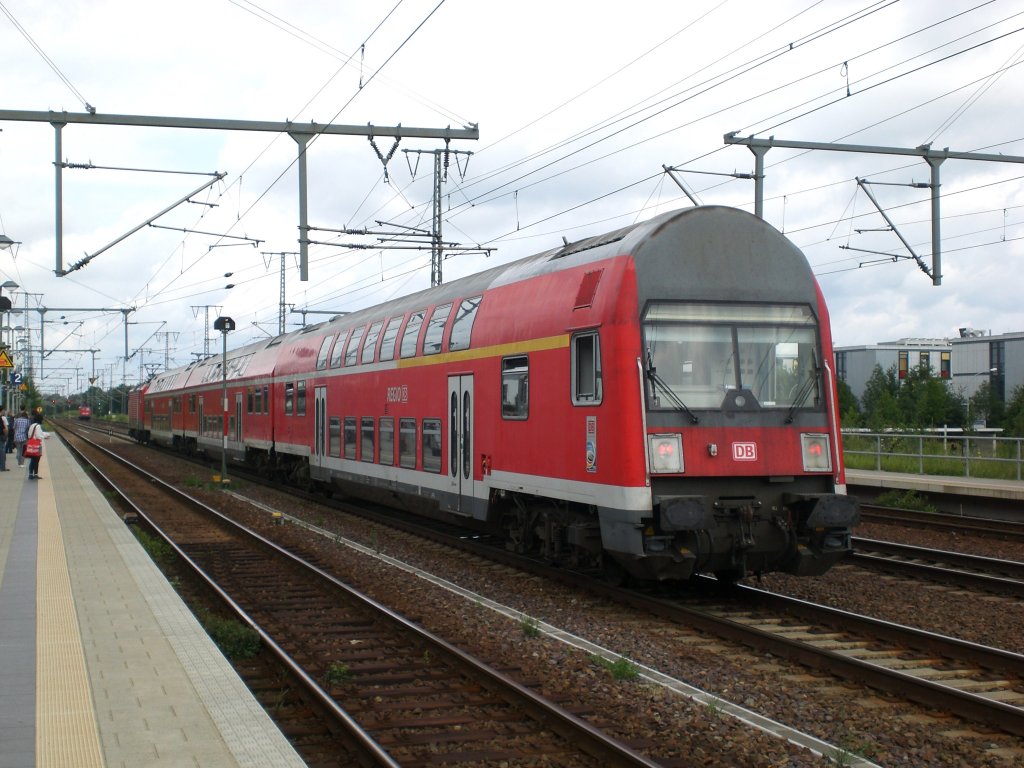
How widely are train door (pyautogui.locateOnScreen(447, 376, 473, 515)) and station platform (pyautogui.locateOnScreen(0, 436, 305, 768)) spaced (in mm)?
3745

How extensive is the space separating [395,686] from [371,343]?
1057 centimetres

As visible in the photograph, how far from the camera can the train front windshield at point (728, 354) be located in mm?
9688

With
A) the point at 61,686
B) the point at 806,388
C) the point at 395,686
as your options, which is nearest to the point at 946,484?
the point at 806,388

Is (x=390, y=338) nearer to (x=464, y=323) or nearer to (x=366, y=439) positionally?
(x=366, y=439)

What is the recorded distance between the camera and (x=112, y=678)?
22.6ft

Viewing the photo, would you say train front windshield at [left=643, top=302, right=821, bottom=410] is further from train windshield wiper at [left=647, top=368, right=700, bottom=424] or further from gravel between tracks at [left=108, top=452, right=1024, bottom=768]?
gravel between tracks at [left=108, top=452, right=1024, bottom=768]

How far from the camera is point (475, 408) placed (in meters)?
12.8

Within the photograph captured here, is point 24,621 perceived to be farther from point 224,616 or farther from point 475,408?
point 475,408

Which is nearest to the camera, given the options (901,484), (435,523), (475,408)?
(475,408)

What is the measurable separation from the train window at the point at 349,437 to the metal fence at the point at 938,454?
1206cm

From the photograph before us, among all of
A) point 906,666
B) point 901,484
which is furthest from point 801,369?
point 901,484

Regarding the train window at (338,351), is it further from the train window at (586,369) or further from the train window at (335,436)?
the train window at (586,369)

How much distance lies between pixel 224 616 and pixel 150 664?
2.85m

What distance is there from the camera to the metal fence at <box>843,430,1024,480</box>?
70.8ft
